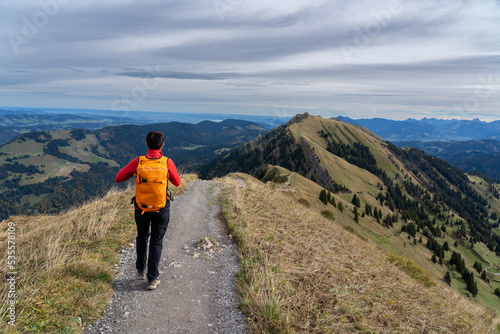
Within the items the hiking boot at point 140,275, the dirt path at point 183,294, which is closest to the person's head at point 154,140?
the hiking boot at point 140,275

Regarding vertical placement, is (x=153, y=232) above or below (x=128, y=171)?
below

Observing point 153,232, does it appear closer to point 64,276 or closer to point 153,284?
point 153,284

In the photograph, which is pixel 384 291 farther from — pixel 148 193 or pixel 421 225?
pixel 421 225

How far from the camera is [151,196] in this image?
6.88m

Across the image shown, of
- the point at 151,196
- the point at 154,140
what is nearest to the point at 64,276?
the point at 151,196

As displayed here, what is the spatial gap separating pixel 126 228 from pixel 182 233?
97.7 inches

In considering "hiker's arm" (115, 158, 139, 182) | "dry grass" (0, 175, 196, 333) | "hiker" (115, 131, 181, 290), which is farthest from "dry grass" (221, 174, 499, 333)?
"hiker's arm" (115, 158, 139, 182)

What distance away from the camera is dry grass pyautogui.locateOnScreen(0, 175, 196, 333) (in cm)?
538

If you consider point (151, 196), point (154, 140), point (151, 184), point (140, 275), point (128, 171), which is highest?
point (154, 140)

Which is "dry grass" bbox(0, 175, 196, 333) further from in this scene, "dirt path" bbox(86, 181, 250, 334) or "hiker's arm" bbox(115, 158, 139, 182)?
"hiker's arm" bbox(115, 158, 139, 182)

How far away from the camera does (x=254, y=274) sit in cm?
740

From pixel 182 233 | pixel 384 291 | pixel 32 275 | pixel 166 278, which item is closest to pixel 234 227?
pixel 182 233

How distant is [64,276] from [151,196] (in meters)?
3.27

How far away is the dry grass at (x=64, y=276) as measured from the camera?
17.6ft
